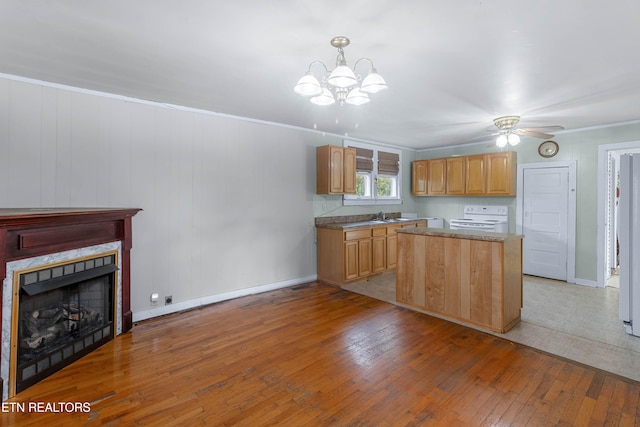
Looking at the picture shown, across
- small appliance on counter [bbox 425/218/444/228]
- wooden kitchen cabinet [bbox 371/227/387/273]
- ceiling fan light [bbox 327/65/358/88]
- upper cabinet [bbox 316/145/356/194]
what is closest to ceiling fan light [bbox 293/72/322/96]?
ceiling fan light [bbox 327/65/358/88]

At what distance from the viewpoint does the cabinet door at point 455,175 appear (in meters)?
6.12

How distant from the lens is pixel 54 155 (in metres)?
2.96

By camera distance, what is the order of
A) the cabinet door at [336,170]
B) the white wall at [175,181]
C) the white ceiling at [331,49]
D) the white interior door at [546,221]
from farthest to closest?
the white interior door at [546,221]
the cabinet door at [336,170]
the white wall at [175,181]
the white ceiling at [331,49]

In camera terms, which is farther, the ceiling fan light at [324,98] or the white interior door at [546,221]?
the white interior door at [546,221]

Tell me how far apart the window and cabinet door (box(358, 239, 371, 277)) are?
92 cm

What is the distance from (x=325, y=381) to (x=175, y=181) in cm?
280

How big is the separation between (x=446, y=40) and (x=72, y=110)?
11.4 ft

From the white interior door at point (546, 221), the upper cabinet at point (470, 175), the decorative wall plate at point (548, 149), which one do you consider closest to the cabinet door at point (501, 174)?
the upper cabinet at point (470, 175)

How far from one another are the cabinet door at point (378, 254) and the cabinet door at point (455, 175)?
1956 mm

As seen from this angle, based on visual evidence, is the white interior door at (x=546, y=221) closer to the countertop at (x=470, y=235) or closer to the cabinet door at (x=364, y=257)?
the countertop at (x=470, y=235)

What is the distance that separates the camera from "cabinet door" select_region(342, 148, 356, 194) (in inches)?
203

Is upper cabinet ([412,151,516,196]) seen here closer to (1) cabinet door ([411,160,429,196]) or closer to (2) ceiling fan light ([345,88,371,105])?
(1) cabinet door ([411,160,429,196])

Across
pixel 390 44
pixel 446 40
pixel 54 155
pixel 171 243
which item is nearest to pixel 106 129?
pixel 54 155

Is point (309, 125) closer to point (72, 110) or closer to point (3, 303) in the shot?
point (72, 110)
